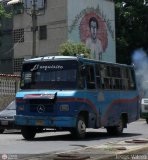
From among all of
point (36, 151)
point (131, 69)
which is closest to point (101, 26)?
point (131, 69)

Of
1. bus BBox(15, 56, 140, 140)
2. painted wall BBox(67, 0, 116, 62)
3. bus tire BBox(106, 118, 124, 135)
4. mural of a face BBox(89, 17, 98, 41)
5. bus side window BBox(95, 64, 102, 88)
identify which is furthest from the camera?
mural of a face BBox(89, 17, 98, 41)

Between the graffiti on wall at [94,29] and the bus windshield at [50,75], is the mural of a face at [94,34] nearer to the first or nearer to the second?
the graffiti on wall at [94,29]

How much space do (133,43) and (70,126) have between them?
44.3 meters

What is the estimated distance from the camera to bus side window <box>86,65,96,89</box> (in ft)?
63.2

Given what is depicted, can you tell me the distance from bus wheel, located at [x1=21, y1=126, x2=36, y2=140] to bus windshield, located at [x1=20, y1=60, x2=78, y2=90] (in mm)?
1532

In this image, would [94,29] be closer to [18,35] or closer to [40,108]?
[18,35]

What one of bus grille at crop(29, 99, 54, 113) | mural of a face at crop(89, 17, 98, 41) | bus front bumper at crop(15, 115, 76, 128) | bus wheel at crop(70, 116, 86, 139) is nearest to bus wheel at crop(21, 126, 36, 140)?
bus front bumper at crop(15, 115, 76, 128)

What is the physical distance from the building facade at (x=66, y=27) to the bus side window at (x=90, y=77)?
105 feet

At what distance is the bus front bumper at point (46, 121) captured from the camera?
18312 millimetres

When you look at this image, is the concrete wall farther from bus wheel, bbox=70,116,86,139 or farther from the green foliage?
bus wheel, bbox=70,116,86,139

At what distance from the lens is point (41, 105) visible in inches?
739

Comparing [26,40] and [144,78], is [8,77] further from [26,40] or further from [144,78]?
[26,40]

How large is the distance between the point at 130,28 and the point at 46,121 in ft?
149

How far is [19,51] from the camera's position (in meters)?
56.3
